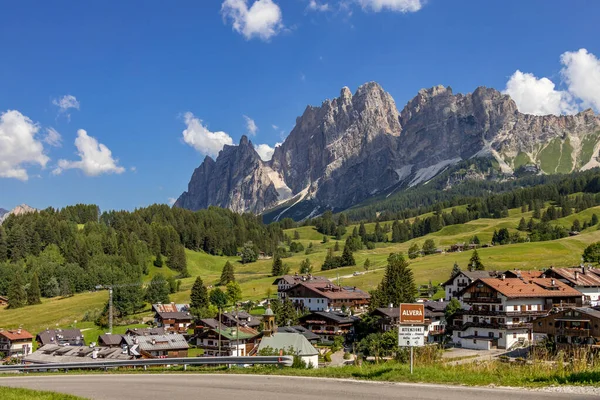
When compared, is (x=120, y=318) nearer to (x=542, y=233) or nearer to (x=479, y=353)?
(x=479, y=353)

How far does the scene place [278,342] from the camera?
57969mm

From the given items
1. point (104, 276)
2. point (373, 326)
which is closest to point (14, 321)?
point (104, 276)

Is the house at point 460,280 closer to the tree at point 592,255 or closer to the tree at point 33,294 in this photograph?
the tree at point 592,255

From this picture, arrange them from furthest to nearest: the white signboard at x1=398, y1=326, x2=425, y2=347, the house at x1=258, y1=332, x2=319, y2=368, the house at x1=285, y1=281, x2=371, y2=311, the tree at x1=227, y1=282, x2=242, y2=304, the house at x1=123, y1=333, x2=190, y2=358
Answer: the tree at x1=227, y1=282, x2=242, y2=304 → the house at x1=285, y1=281, x2=371, y2=311 → the house at x1=123, y1=333, x2=190, y2=358 → the house at x1=258, y1=332, x2=319, y2=368 → the white signboard at x1=398, y1=326, x2=425, y2=347

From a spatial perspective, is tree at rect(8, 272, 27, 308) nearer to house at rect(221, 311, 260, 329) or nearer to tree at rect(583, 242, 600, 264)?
house at rect(221, 311, 260, 329)

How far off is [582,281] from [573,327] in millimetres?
33616

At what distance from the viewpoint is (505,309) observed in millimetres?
76625

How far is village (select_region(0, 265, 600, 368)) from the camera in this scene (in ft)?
210

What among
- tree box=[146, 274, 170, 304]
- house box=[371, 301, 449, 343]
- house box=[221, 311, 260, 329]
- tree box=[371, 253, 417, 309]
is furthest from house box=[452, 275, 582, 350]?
tree box=[146, 274, 170, 304]

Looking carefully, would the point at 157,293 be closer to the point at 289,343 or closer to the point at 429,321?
the point at 429,321

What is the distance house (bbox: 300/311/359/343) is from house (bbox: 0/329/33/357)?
1918 inches

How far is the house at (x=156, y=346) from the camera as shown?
70.7 m

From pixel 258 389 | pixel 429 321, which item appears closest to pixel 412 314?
pixel 258 389

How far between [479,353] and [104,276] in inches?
4866
